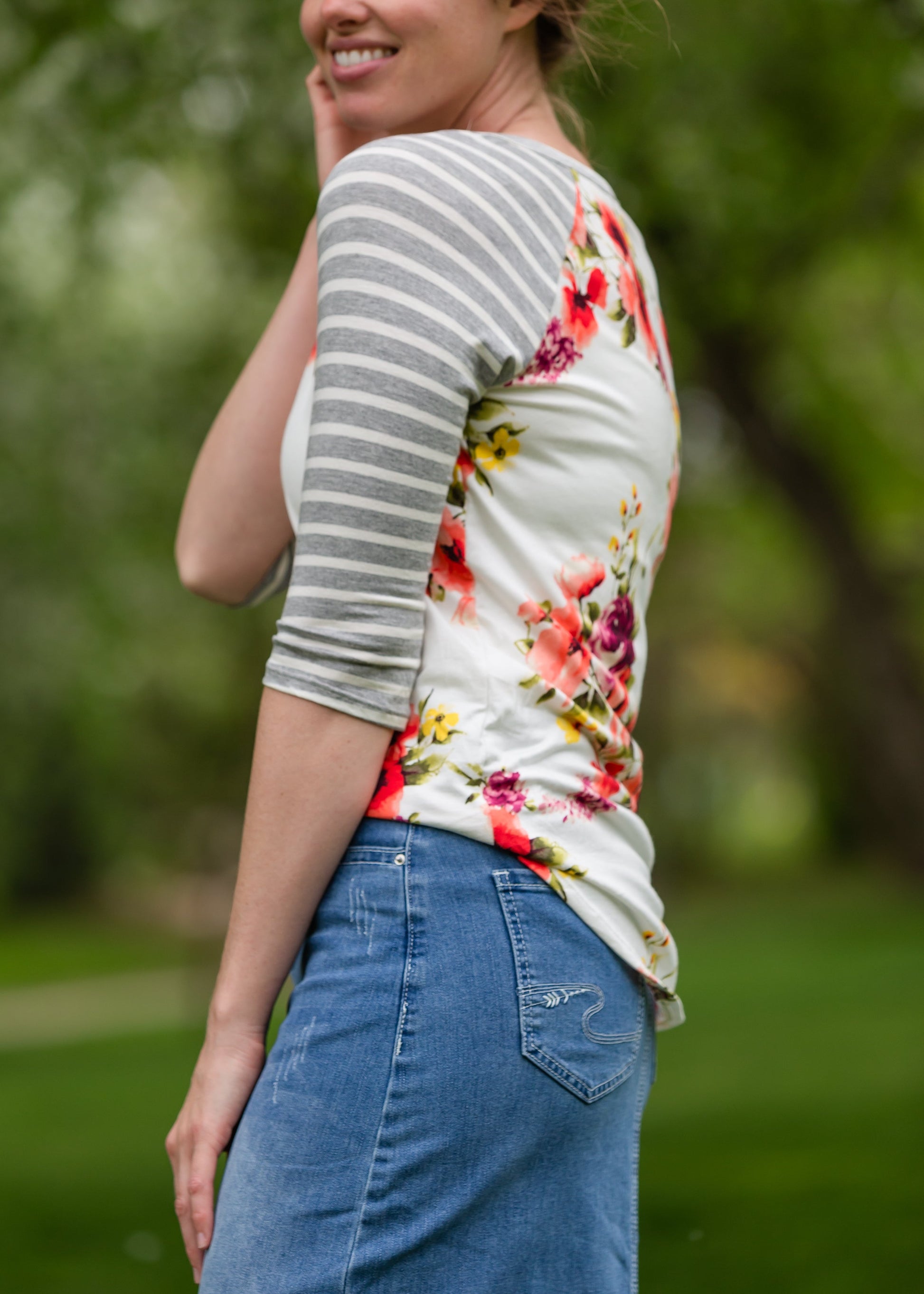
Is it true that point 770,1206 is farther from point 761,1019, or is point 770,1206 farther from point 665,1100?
point 761,1019

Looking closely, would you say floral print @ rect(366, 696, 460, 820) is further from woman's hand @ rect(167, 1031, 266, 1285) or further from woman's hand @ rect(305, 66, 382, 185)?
woman's hand @ rect(305, 66, 382, 185)

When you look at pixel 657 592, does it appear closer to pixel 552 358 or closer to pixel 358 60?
pixel 358 60

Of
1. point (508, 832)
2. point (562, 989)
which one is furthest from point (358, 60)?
point (562, 989)

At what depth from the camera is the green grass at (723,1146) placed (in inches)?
166

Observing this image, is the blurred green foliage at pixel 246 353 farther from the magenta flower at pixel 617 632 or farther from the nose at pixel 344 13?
the magenta flower at pixel 617 632

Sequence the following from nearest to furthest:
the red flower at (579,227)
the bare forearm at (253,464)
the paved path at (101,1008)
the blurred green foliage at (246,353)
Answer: the red flower at (579,227)
the bare forearm at (253,464)
the blurred green foliage at (246,353)
the paved path at (101,1008)

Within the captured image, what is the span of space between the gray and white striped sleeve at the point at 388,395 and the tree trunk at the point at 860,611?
10098 mm

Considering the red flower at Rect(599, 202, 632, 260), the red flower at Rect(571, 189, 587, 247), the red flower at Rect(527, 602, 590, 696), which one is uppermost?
the red flower at Rect(571, 189, 587, 247)

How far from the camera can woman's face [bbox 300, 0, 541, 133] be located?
147 centimetres

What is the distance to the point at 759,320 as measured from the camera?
923 centimetres

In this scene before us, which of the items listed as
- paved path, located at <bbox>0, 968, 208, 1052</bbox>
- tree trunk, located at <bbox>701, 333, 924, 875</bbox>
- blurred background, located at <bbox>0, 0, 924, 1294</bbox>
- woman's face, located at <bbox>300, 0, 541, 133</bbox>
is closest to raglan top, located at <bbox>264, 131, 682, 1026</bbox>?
woman's face, located at <bbox>300, 0, 541, 133</bbox>

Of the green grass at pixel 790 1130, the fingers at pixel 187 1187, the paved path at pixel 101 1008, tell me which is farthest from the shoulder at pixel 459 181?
the paved path at pixel 101 1008

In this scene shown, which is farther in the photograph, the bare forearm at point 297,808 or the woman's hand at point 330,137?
the woman's hand at point 330,137

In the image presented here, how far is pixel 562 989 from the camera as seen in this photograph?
1.26 metres
